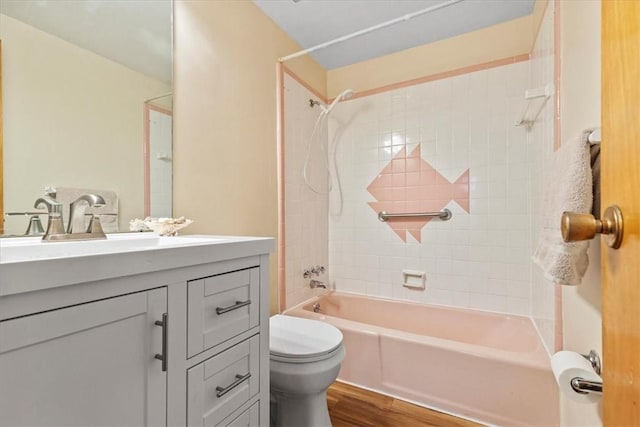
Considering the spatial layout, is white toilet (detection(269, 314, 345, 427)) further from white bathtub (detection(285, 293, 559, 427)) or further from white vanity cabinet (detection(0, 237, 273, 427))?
white bathtub (detection(285, 293, 559, 427))

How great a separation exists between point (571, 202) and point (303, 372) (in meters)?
1.08

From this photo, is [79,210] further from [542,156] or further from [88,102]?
[542,156]

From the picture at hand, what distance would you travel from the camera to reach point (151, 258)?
696mm

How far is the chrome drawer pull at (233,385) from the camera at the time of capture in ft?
2.78

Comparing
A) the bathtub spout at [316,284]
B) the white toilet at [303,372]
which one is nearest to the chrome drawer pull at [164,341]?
the white toilet at [303,372]

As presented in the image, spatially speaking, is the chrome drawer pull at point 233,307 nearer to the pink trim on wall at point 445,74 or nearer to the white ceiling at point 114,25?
the white ceiling at point 114,25

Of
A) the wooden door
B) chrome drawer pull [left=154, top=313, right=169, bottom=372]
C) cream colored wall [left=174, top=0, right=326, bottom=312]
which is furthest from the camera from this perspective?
cream colored wall [left=174, top=0, right=326, bottom=312]

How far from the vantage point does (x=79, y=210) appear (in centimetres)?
105

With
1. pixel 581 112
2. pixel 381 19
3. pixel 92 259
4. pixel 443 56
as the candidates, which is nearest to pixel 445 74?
pixel 443 56

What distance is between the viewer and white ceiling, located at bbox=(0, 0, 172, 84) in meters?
1.05

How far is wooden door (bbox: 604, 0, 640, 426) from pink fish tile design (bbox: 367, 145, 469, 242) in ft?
6.06

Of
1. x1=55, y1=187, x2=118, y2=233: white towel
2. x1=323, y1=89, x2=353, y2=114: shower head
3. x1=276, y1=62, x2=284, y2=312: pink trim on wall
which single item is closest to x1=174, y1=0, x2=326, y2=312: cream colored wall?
x1=276, y1=62, x2=284, y2=312: pink trim on wall

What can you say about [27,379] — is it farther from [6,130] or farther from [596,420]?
[596,420]

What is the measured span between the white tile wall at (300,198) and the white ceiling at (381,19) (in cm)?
36
